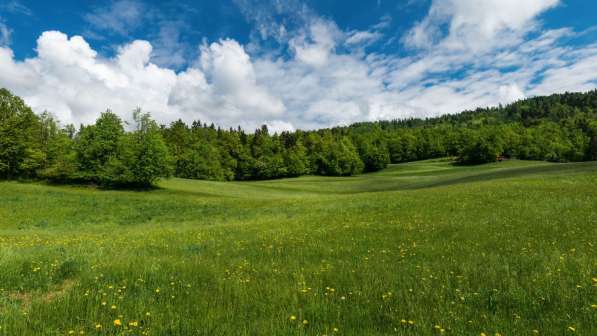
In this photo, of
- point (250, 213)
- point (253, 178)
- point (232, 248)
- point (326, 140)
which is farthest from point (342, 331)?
point (326, 140)

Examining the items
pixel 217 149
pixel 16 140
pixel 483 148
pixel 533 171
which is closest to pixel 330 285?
pixel 533 171

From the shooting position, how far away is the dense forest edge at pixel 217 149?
5209cm

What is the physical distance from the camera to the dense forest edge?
52094 millimetres

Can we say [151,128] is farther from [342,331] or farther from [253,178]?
[342,331]

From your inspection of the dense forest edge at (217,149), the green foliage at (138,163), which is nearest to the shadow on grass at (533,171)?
the green foliage at (138,163)

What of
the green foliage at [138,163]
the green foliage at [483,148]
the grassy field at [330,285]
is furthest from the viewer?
the green foliage at [483,148]

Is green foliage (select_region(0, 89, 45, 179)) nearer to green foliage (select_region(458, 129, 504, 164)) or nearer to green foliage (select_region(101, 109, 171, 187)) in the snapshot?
green foliage (select_region(101, 109, 171, 187))

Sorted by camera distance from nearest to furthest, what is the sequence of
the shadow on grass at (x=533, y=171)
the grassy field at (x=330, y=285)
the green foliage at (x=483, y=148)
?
the grassy field at (x=330, y=285) → the shadow on grass at (x=533, y=171) → the green foliage at (x=483, y=148)

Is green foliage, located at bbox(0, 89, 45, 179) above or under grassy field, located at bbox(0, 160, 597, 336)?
above

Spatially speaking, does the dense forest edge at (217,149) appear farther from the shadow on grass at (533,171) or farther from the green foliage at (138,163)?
the shadow on grass at (533,171)

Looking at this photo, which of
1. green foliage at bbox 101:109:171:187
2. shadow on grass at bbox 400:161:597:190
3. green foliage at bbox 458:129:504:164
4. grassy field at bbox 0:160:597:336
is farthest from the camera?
green foliage at bbox 458:129:504:164

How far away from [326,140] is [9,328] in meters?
114

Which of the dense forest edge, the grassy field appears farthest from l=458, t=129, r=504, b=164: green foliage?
the grassy field

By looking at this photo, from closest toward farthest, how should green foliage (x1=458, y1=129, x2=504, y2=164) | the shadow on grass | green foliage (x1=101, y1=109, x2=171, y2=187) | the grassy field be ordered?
1. the grassy field
2. the shadow on grass
3. green foliage (x1=101, y1=109, x2=171, y2=187)
4. green foliage (x1=458, y1=129, x2=504, y2=164)
